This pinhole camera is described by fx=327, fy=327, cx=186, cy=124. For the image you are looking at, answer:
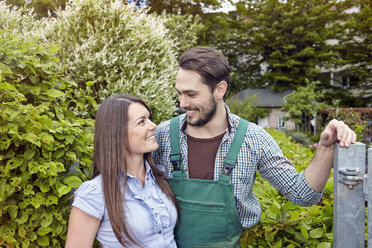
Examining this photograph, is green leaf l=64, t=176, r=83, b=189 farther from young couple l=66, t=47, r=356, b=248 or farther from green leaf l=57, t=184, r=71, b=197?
young couple l=66, t=47, r=356, b=248

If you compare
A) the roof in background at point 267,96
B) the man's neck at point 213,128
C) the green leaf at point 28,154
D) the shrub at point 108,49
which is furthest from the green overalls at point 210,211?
A: the roof in background at point 267,96

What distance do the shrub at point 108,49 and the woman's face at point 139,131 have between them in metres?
3.93

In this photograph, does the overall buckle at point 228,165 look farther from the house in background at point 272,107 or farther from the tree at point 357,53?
the tree at point 357,53

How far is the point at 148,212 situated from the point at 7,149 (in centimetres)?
90

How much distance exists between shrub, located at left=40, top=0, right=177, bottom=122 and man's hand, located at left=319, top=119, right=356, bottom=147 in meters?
4.49

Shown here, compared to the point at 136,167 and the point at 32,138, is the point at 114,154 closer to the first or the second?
the point at 136,167

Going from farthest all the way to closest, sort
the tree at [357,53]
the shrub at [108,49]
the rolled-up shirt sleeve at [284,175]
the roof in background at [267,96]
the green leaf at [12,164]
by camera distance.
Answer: the roof in background at [267,96] < the tree at [357,53] < the shrub at [108,49] < the rolled-up shirt sleeve at [284,175] < the green leaf at [12,164]

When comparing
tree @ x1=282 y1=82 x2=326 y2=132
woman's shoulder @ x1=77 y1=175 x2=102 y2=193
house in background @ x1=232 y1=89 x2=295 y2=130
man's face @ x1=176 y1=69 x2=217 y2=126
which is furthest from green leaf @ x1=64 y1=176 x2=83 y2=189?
house in background @ x1=232 y1=89 x2=295 y2=130

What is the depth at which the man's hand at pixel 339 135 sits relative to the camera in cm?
147

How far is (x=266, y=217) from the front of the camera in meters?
2.30

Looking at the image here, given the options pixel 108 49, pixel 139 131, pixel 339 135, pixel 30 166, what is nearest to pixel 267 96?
pixel 108 49

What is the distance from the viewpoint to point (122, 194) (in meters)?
1.77

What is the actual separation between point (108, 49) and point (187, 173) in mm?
4626

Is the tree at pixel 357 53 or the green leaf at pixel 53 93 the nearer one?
the green leaf at pixel 53 93
